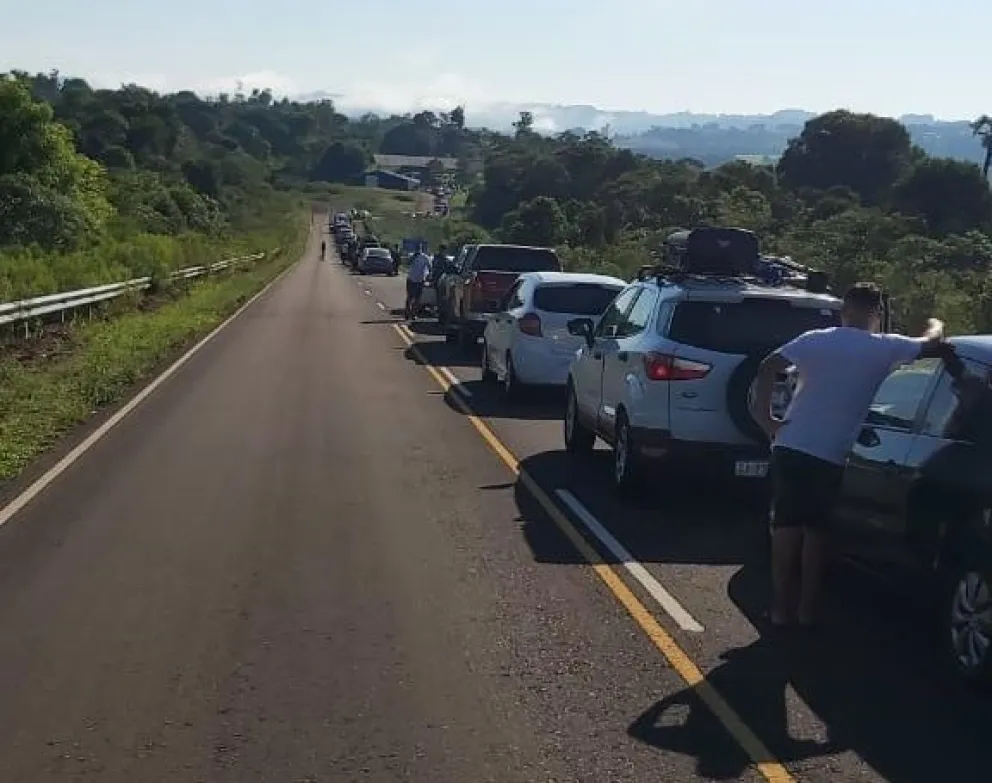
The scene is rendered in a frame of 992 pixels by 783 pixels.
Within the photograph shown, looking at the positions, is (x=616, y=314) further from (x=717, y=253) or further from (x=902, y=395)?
(x=902, y=395)

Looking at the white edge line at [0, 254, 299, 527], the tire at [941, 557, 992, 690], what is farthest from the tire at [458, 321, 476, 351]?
the tire at [941, 557, 992, 690]

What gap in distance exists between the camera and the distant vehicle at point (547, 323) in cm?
1866

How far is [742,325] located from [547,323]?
23.8ft

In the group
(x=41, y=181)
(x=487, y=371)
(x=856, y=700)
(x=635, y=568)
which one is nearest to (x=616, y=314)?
(x=635, y=568)

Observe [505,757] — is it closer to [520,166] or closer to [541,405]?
[541,405]

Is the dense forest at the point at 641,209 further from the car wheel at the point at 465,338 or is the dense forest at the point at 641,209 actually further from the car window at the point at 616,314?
the car window at the point at 616,314

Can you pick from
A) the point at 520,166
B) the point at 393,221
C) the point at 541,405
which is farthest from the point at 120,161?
the point at 541,405

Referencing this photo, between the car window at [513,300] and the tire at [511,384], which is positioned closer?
the tire at [511,384]

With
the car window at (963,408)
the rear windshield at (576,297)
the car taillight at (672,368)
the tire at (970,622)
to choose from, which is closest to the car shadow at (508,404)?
the rear windshield at (576,297)

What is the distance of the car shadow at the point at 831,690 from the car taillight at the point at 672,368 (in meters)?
1.31

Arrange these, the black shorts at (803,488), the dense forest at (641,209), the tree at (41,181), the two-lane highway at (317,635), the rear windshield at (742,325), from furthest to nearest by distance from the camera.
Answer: the tree at (41,181)
the dense forest at (641,209)
the rear windshield at (742,325)
the black shorts at (803,488)
the two-lane highway at (317,635)

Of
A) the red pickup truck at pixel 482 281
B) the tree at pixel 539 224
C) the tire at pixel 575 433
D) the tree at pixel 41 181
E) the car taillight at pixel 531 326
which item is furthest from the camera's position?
the tree at pixel 539 224

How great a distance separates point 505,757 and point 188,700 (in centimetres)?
149

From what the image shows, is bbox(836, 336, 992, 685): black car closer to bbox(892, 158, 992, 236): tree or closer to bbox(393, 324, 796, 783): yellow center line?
bbox(393, 324, 796, 783): yellow center line
